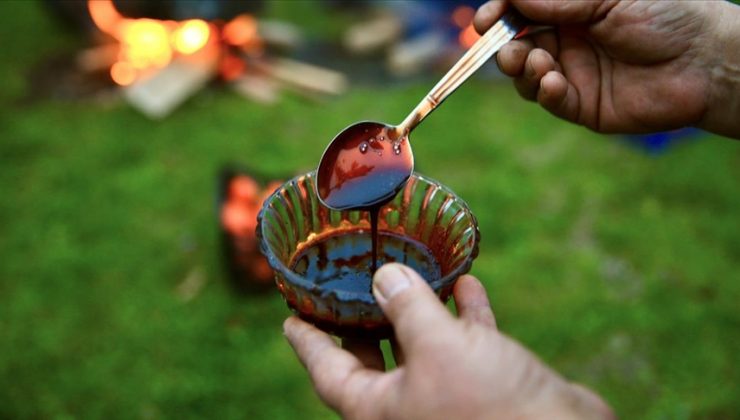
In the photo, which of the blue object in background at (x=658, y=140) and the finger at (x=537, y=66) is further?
the blue object in background at (x=658, y=140)

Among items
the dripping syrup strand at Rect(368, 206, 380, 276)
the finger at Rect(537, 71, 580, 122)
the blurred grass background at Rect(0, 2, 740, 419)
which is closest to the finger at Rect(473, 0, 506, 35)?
the finger at Rect(537, 71, 580, 122)

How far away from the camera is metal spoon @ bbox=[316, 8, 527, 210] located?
77.5 inches

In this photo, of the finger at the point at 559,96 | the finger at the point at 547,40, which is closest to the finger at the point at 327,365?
the finger at the point at 559,96

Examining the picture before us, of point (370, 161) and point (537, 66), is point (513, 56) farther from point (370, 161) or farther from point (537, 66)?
point (370, 161)

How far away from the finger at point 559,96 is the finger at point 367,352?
115cm

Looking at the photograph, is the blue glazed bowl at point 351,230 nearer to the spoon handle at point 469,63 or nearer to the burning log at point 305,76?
the spoon handle at point 469,63

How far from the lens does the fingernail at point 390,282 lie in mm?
1593

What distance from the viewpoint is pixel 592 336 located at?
364 cm

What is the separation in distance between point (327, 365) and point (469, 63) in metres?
1.10

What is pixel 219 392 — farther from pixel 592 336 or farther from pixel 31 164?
pixel 31 164

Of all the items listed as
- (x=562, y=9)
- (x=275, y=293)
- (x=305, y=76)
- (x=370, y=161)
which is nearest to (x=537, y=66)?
(x=562, y=9)

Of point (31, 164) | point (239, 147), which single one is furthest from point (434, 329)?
point (31, 164)

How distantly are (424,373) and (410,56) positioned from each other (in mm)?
4531

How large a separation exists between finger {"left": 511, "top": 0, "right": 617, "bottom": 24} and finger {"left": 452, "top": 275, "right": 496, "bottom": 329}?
1.11 metres
